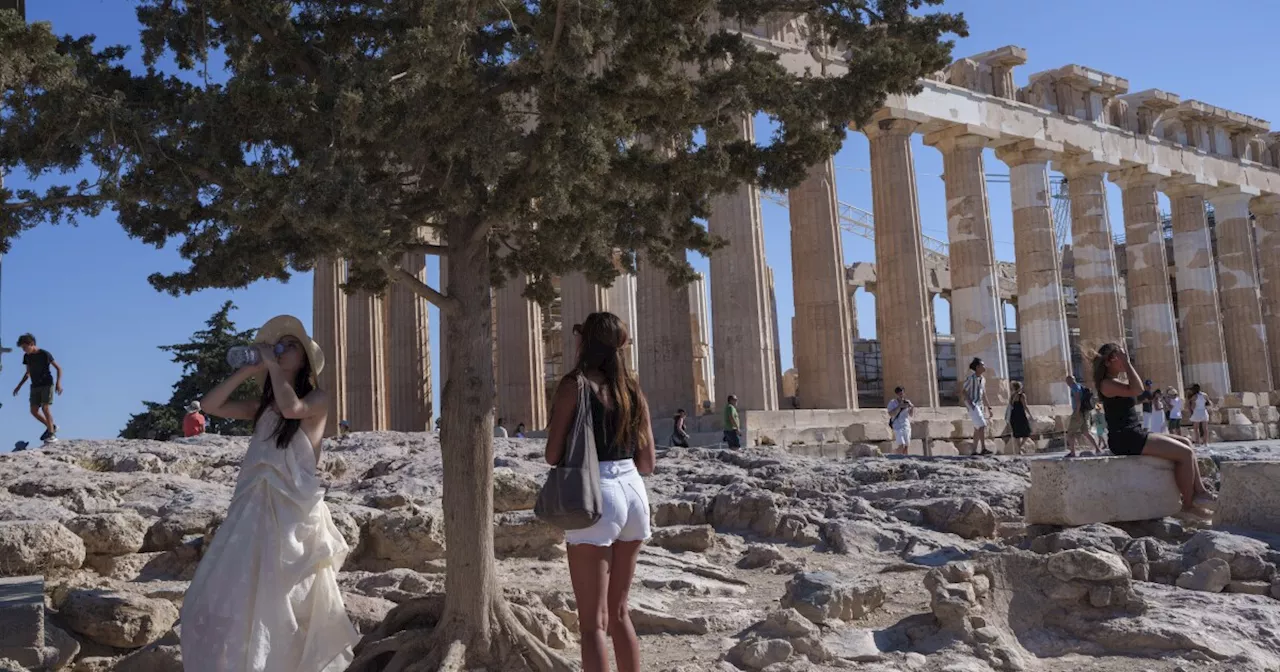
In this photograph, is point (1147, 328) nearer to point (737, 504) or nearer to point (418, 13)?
point (737, 504)

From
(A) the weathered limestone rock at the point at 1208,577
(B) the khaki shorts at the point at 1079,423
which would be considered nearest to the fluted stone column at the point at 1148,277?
(B) the khaki shorts at the point at 1079,423

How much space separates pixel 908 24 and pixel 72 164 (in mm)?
5047

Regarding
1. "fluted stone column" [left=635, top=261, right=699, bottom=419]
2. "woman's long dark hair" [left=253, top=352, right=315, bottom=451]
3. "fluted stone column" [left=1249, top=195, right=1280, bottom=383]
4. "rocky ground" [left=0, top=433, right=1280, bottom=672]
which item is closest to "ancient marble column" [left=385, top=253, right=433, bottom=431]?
"fluted stone column" [left=635, top=261, right=699, bottom=419]

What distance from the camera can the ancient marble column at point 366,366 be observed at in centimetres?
2709

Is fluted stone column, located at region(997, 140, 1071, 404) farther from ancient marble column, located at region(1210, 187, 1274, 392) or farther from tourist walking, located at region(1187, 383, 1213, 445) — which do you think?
ancient marble column, located at region(1210, 187, 1274, 392)

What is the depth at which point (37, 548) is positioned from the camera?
740 cm

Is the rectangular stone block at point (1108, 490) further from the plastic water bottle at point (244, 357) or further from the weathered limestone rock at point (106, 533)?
the weathered limestone rock at point (106, 533)

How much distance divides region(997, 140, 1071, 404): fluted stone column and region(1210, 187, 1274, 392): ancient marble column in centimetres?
977

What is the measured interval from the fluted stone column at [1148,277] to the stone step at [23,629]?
32769 millimetres

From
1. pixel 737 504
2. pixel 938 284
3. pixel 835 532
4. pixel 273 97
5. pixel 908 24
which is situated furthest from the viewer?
pixel 938 284

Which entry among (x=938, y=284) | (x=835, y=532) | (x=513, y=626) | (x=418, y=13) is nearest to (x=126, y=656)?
(x=513, y=626)

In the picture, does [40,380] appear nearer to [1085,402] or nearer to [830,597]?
[830,597]

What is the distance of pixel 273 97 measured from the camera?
580 cm

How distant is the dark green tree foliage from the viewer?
3456 centimetres
